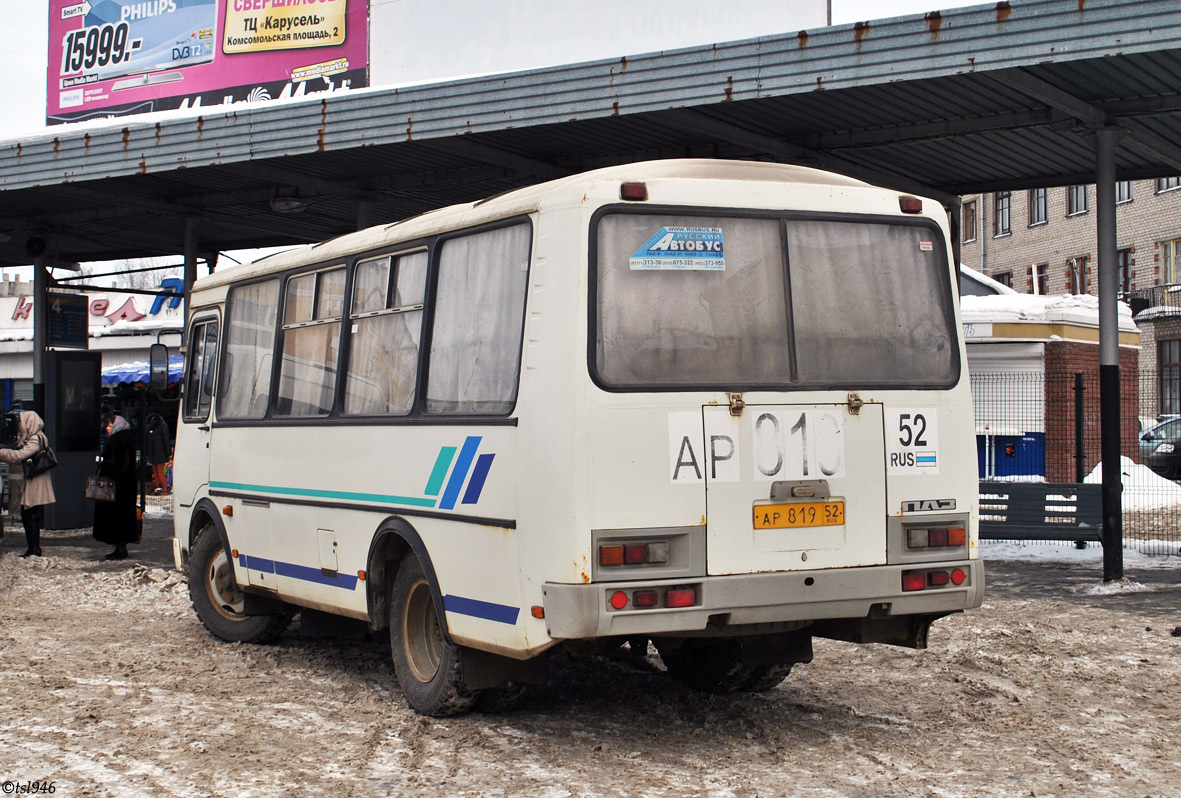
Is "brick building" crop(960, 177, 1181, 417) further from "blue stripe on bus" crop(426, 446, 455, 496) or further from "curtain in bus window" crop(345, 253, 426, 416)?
"blue stripe on bus" crop(426, 446, 455, 496)

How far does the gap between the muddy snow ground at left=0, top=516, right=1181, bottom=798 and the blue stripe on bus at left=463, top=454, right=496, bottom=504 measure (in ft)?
3.87

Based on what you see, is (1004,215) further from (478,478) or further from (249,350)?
(478,478)

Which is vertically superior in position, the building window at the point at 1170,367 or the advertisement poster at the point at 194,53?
the advertisement poster at the point at 194,53

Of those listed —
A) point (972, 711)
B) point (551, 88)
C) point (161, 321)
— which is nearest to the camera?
point (972, 711)

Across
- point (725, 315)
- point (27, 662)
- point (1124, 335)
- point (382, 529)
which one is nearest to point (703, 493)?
point (725, 315)

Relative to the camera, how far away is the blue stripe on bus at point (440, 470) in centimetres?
702

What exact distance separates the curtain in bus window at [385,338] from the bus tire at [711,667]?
2.06 meters

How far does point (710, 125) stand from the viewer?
13.2 m

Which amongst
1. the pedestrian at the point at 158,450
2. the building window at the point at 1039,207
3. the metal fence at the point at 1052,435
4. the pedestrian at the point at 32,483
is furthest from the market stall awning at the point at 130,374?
the building window at the point at 1039,207

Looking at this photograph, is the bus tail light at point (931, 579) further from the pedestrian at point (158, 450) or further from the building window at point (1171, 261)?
the building window at point (1171, 261)

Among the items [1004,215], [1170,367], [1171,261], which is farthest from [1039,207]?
[1170,367]

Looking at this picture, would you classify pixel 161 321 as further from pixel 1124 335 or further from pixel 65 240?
pixel 1124 335

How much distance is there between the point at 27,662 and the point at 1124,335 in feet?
74.5

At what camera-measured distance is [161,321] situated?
4175 cm
